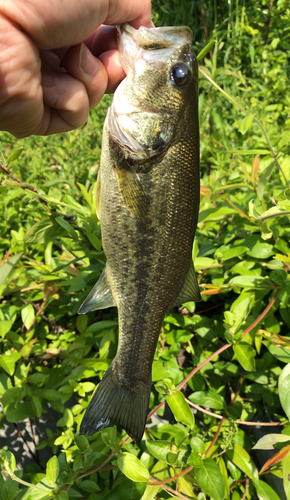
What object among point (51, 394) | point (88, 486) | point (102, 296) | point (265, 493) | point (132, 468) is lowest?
point (265, 493)

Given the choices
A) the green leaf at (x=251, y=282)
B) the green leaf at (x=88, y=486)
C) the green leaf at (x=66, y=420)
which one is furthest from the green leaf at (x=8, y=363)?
the green leaf at (x=251, y=282)

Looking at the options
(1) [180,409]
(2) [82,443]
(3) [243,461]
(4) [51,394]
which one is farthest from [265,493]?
(4) [51,394]

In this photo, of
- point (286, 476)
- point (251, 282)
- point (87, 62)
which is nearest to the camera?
point (286, 476)

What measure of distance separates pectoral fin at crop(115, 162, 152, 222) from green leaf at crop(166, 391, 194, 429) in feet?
2.45

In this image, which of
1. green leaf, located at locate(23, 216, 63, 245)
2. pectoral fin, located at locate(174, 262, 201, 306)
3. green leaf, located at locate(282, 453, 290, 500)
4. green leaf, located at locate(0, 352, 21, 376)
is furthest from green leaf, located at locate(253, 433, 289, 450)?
green leaf, located at locate(23, 216, 63, 245)

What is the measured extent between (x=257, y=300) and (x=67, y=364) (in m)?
1.07

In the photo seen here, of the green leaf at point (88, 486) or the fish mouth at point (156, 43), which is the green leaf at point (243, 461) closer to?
the green leaf at point (88, 486)

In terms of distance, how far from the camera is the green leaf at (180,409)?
1206mm

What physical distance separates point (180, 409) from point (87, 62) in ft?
4.93

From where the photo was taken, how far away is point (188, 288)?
1308 mm

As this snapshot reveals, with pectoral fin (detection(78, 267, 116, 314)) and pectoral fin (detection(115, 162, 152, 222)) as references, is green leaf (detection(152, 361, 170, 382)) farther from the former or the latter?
pectoral fin (detection(115, 162, 152, 222))

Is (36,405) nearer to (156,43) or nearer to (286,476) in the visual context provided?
(286,476)

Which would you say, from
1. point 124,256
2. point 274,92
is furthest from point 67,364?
point 274,92

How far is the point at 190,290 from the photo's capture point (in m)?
1.31
